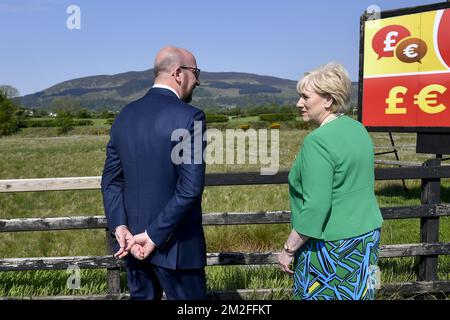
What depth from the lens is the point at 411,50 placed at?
6.92 meters

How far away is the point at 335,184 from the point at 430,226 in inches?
96.4

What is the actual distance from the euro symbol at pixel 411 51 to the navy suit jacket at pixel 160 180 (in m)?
5.58

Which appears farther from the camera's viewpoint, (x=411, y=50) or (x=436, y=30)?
(x=411, y=50)

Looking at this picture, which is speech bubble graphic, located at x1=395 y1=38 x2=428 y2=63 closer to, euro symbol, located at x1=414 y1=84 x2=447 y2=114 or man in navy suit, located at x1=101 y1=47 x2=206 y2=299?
euro symbol, located at x1=414 y1=84 x2=447 y2=114

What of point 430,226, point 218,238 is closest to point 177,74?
point 430,226

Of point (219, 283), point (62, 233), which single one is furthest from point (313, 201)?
point (62, 233)

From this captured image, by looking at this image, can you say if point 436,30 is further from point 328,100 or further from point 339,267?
point 339,267

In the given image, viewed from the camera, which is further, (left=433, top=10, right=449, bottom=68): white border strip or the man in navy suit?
(left=433, top=10, right=449, bottom=68): white border strip

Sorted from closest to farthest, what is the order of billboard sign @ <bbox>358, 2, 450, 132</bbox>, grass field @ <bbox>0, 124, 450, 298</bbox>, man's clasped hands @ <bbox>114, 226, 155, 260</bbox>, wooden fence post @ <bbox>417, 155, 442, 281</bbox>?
man's clasped hands @ <bbox>114, 226, 155, 260</bbox> < wooden fence post @ <bbox>417, 155, 442, 281</bbox> < grass field @ <bbox>0, 124, 450, 298</bbox> < billboard sign @ <bbox>358, 2, 450, 132</bbox>

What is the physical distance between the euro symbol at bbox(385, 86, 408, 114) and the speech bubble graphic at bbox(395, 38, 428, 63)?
44 cm

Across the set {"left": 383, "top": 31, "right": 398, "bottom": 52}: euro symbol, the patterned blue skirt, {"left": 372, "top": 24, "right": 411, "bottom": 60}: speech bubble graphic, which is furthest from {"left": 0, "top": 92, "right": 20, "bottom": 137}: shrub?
the patterned blue skirt

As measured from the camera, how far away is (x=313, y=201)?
228 cm

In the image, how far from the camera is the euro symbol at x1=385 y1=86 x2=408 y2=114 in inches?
281
